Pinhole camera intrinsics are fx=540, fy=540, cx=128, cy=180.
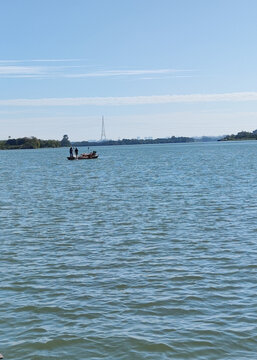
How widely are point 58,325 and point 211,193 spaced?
28.9 m

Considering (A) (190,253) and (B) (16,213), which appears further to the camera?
(B) (16,213)

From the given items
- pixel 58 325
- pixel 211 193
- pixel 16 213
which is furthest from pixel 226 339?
pixel 211 193

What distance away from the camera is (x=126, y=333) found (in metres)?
11.3

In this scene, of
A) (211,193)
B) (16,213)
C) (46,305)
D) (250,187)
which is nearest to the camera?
(46,305)

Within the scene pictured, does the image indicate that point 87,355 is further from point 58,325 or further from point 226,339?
point 226,339

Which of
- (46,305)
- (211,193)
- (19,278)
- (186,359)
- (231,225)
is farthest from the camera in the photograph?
(211,193)

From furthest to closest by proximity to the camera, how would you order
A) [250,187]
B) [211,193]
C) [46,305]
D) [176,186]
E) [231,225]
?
[176,186], [250,187], [211,193], [231,225], [46,305]

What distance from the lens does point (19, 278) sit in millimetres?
15641

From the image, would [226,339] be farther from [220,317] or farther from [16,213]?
[16,213]

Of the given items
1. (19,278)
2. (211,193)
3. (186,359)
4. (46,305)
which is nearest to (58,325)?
(46,305)

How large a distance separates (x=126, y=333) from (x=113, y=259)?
6.47 meters

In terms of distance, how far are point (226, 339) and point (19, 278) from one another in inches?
275

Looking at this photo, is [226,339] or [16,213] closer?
[226,339]

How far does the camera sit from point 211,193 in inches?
1559
